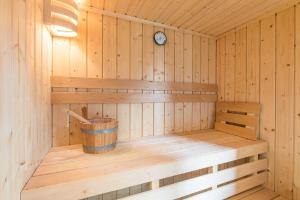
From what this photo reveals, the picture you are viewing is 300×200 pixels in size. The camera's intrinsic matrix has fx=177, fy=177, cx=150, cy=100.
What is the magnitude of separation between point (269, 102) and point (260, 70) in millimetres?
390

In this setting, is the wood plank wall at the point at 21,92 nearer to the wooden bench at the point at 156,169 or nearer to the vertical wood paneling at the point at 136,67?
the wooden bench at the point at 156,169

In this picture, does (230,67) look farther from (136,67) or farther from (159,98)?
(136,67)

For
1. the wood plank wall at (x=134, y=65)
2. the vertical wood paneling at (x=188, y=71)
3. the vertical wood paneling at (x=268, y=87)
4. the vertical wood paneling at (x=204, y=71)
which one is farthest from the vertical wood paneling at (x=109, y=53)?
the vertical wood paneling at (x=268, y=87)

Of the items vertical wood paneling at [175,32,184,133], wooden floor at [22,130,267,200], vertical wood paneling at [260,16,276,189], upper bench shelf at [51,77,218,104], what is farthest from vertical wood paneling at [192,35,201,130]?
vertical wood paneling at [260,16,276,189]

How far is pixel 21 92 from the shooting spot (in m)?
0.98

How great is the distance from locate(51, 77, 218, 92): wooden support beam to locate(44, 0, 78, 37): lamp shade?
1.57 feet

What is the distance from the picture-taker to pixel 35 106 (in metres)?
1.23

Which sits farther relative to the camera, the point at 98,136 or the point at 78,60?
the point at 78,60

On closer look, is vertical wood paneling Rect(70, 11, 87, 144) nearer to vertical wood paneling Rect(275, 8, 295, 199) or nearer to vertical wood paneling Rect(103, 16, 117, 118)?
vertical wood paneling Rect(103, 16, 117, 118)

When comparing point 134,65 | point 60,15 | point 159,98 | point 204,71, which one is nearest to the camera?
point 60,15

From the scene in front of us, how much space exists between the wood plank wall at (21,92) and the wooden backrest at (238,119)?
84.9 inches

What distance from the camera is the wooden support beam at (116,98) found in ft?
5.75

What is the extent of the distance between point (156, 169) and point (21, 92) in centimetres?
103

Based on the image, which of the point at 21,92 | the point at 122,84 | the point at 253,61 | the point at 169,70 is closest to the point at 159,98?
the point at 169,70
